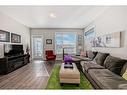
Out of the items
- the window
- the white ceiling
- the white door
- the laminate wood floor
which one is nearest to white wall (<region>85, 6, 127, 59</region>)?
the white ceiling

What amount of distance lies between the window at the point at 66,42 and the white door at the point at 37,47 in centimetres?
120

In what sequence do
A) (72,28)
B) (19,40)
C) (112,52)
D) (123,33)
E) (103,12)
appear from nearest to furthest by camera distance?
(123,33) < (112,52) < (103,12) < (19,40) < (72,28)

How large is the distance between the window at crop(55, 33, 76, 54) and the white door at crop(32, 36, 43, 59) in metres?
1.20

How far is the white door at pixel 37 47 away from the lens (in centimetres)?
1089

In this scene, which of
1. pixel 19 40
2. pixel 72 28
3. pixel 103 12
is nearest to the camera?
pixel 103 12

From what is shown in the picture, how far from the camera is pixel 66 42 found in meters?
11.0

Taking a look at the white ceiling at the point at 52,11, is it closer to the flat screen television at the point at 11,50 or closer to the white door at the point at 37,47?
the flat screen television at the point at 11,50

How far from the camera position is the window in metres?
10.8

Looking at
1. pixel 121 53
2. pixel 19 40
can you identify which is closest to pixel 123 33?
pixel 121 53

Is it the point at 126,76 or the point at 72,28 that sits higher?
the point at 72,28
